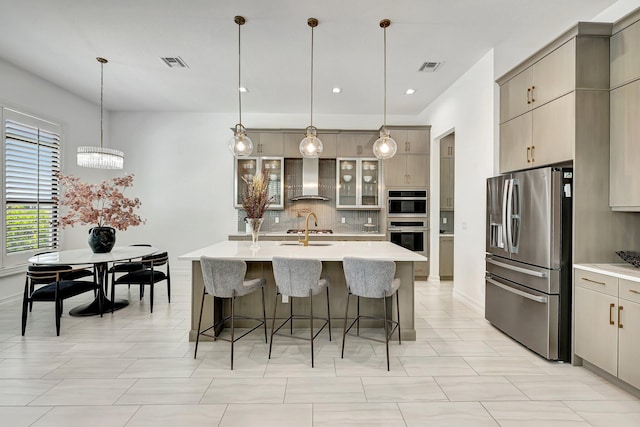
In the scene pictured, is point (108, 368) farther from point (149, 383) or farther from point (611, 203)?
point (611, 203)

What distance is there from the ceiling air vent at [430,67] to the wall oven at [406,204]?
2.11m

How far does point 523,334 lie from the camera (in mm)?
2994

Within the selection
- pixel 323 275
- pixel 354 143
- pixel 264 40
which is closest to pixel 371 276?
pixel 323 275

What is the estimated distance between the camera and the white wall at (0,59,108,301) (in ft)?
14.0

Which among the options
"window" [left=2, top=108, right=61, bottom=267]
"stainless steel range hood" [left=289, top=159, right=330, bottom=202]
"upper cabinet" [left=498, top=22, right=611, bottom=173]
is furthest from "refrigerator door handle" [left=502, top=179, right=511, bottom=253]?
"window" [left=2, top=108, right=61, bottom=267]

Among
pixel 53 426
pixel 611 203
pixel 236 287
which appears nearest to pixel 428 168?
pixel 611 203

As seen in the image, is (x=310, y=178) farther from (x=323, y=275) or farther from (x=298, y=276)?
(x=298, y=276)

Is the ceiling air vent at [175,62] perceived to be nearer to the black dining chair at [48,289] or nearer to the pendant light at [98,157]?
the pendant light at [98,157]

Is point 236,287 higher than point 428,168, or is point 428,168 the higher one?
point 428,168

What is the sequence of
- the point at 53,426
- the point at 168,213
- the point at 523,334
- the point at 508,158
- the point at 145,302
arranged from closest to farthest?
the point at 53,426
the point at 523,334
the point at 508,158
the point at 145,302
the point at 168,213

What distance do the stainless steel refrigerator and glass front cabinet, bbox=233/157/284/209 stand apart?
374 cm

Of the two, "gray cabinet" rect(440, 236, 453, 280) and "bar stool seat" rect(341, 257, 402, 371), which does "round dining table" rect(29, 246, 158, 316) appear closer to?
"bar stool seat" rect(341, 257, 402, 371)

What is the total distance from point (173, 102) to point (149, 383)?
4727 mm

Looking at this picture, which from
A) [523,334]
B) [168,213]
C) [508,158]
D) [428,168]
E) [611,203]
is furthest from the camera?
[168,213]
